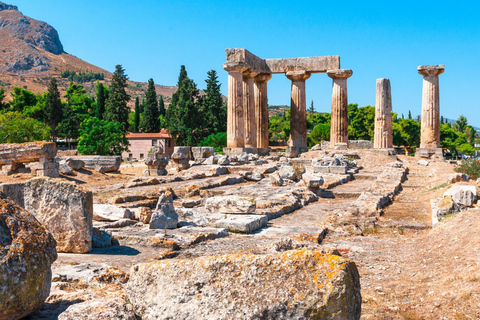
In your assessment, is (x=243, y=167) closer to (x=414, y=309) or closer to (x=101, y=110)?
(x=414, y=309)

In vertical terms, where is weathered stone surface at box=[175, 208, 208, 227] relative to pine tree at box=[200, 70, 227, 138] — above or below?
below

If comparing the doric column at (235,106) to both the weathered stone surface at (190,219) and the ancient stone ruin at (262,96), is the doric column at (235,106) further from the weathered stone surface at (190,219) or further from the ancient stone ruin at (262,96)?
the weathered stone surface at (190,219)

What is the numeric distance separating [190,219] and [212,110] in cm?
4207

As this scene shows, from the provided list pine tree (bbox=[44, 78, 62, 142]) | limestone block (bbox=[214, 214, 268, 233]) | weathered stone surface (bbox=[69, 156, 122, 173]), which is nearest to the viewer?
limestone block (bbox=[214, 214, 268, 233])

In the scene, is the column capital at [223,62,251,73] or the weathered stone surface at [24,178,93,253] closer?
the weathered stone surface at [24,178,93,253]

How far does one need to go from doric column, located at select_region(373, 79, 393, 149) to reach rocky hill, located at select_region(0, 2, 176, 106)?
10494 cm

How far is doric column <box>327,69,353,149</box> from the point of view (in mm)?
27783

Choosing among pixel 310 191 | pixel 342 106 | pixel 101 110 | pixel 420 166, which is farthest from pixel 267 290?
pixel 101 110

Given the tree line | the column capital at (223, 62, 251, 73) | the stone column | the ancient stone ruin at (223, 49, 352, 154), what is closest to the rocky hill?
the tree line

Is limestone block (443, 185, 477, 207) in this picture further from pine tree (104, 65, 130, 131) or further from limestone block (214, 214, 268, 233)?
pine tree (104, 65, 130, 131)

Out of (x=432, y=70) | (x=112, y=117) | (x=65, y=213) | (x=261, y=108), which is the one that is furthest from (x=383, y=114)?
(x=112, y=117)

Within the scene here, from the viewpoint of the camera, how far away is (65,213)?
17.8 feet

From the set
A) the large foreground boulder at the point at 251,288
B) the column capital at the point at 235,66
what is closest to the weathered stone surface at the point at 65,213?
the large foreground boulder at the point at 251,288

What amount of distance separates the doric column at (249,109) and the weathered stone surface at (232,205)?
1835cm
